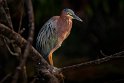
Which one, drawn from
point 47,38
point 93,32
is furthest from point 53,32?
point 93,32

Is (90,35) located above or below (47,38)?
below

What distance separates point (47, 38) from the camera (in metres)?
3.04

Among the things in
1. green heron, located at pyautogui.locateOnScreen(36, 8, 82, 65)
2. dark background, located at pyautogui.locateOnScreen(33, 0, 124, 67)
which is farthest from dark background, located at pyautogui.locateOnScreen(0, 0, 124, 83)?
green heron, located at pyautogui.locateOnScreen(36, 8, 82, 65)

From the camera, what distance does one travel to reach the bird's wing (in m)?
2.97

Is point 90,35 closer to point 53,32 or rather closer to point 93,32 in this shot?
point 93,32

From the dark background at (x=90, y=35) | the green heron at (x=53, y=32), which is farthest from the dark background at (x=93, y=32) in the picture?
the green heron at (x=53, y=32)

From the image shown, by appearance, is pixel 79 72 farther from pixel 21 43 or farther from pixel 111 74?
pixel 21 43

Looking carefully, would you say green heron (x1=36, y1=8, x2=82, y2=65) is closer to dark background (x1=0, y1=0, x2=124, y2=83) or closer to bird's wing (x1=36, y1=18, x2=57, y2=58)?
bird's wing (x1=36, y1=18, x2=57, y2=58)

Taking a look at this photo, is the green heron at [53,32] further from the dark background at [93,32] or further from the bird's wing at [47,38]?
the dark background at [93,32]

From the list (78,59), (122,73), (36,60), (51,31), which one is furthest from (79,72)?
(36,60)

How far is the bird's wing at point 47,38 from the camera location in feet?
9.76

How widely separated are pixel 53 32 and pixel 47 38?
0.26ft

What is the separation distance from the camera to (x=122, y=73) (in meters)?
5.84

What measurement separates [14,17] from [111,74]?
1.49m
